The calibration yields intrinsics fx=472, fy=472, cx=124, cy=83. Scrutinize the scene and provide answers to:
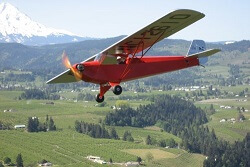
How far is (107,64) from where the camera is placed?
32.2 meters

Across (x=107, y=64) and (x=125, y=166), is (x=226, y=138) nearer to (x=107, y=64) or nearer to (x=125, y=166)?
(x=125, y=166)

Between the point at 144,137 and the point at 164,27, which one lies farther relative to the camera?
the point at 144,137

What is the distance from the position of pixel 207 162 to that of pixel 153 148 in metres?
18.2

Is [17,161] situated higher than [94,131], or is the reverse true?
[94,131]

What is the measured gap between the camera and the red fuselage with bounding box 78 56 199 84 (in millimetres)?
31797

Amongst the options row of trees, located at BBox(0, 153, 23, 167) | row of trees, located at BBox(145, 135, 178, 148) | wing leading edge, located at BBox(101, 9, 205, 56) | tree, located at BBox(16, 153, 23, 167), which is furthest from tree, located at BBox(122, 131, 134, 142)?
wing leading edge, located at BBox(101, 9, 205, 56)

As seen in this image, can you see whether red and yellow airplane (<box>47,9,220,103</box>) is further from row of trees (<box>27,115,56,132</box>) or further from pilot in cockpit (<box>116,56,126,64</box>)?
row of trees (<box>27,115,56,132</box>)

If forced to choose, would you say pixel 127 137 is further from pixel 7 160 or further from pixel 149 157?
pixel 7 160

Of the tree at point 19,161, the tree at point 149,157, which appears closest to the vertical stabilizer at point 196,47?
the tree at point 19,161

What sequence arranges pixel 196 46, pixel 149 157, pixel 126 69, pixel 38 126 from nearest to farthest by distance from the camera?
pixel 126 69, pixel 196 46, pixel 149 157, pixel 38 126

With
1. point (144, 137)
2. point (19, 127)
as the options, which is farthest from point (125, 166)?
point (19, 127)

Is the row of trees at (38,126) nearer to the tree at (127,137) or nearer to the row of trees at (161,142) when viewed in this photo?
the tree at (127,137)

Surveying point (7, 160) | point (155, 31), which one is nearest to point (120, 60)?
point (155, 31)

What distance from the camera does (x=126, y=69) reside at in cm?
3278
